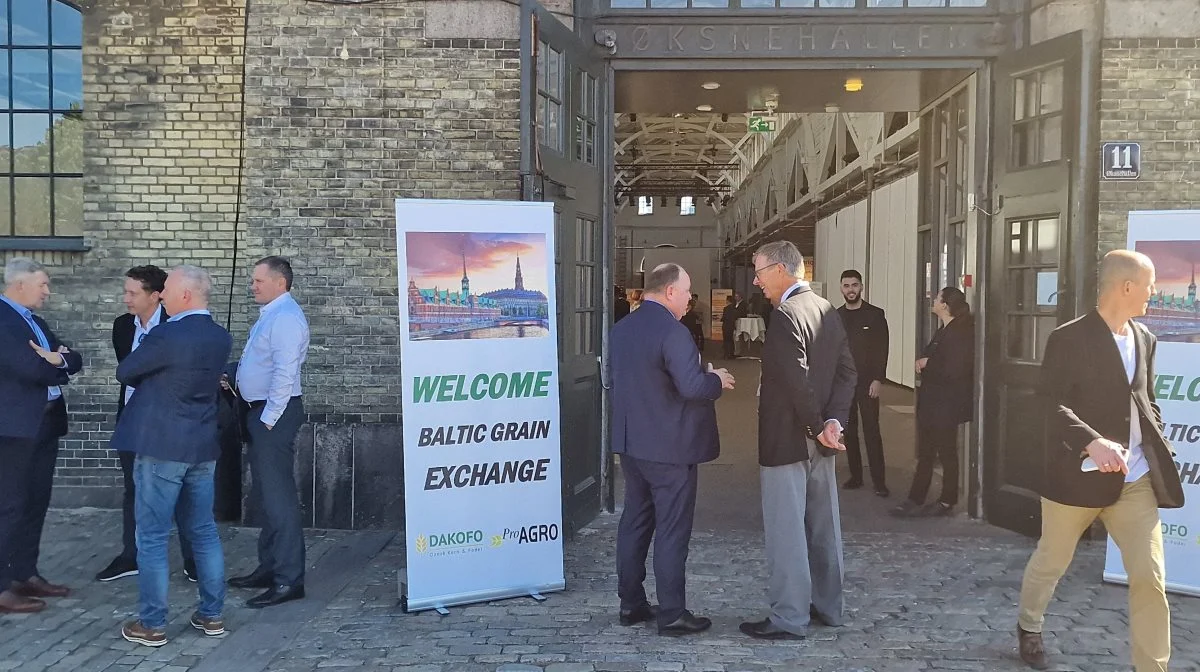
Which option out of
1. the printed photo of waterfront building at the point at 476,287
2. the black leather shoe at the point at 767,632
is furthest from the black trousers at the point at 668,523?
the printed photo of waterfront building at the point at 476,287

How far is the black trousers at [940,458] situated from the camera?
690 cm

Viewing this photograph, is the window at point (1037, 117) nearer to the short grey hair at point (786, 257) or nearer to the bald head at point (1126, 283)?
the bald head at point (1126, 283)

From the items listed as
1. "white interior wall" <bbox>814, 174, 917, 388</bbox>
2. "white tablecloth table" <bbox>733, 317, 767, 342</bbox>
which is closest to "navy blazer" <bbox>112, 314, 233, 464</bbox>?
"white interior wall" <bbox>814, 174, 917, 388</bbox>

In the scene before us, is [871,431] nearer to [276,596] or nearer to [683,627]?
[683,627]

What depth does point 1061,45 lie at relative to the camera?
6.06 meters

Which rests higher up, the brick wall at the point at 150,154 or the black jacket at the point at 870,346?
the brick wall at the point at 150,154

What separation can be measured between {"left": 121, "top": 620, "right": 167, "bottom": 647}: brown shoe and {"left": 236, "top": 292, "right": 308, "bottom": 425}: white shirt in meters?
1.13

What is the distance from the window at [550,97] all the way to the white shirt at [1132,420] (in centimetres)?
347

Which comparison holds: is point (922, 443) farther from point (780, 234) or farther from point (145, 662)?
point (780, 234)

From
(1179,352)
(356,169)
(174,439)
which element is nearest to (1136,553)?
(1179,352)

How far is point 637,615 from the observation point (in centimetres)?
470

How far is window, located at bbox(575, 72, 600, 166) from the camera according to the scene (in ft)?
21.3

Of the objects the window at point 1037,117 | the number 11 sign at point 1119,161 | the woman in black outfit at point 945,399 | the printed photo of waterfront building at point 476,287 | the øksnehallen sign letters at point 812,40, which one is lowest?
the woman in black outfit at point 945,399

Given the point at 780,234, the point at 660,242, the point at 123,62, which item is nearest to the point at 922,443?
the point at 123,62
